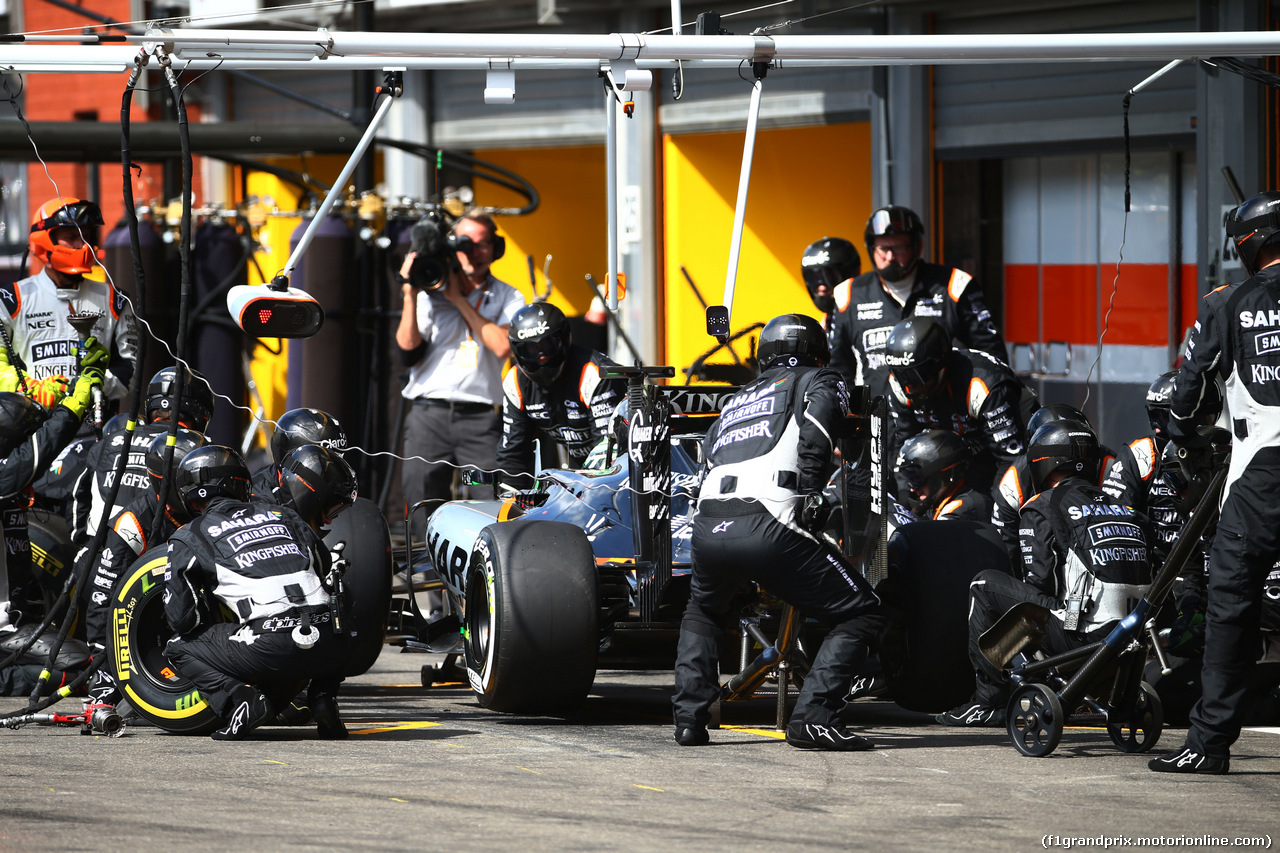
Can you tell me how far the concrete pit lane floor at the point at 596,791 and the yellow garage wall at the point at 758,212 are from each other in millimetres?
6718

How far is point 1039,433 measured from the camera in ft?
24.1

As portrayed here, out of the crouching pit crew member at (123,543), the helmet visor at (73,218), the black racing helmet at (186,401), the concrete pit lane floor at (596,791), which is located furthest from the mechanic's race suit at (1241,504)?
the helmet visor at (73,218)

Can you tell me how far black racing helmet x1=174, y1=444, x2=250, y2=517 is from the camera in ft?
24.0

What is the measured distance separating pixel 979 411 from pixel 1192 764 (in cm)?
268

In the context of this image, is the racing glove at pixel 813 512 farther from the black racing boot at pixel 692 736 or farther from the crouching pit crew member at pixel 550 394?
the crouching pit crew member at pixel 550 394

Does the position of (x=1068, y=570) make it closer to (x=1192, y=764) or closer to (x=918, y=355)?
(x=1192, y=764)

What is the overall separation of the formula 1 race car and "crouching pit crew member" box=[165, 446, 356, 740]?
696 millimetres

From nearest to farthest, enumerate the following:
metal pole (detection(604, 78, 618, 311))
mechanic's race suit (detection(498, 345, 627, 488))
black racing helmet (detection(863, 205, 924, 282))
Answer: metal pole (detection(604, 78, 618, 311)) < mechanic's race suit (detection(498, 345, 627, 488)) < black racing helmet (detection(863, 205, 924, 282))

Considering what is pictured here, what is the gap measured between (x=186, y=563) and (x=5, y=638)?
6.51 ft

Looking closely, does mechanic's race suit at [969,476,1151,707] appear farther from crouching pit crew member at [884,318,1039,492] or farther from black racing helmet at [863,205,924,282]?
black racing helmet at [863,205,924,282]

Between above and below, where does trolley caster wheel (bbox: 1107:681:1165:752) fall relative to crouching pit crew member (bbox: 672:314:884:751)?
below

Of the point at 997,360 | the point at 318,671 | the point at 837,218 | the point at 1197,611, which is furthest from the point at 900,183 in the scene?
the point at 318,671

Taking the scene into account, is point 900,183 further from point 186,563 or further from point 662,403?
point 186,563

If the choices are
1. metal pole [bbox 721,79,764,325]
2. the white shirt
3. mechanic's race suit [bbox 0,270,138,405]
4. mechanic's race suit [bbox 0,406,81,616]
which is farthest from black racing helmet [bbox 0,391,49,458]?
metal pole [bbox 721,79,764,325]
